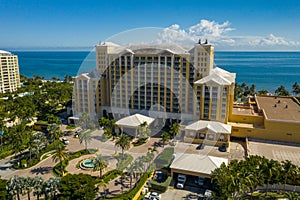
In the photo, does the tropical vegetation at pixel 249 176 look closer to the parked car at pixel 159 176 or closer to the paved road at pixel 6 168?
the parked car at pixel 159 176

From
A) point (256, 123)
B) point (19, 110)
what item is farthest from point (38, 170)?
point (256, 123)

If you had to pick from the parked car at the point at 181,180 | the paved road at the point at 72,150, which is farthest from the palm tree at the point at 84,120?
the parked car at the point at 181,180

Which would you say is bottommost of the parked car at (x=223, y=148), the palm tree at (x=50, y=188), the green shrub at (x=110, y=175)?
the green shrub at (x=110, y=175)

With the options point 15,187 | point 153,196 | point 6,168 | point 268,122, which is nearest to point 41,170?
point 6,168

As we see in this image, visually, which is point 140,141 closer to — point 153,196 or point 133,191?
point 133,191

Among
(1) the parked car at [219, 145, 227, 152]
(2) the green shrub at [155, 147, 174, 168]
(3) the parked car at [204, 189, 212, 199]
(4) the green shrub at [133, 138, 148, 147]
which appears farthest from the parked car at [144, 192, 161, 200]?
(1) the parked car at [219, 145, 227, 152]

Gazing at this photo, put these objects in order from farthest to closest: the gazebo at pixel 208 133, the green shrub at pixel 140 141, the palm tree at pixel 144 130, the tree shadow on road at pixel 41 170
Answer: the palm tree at pixel 144 130 < the green shrub at pixel 140 141 < the gazebo at pixel 208 133 < the tree shadow on road at pixel 41 170
